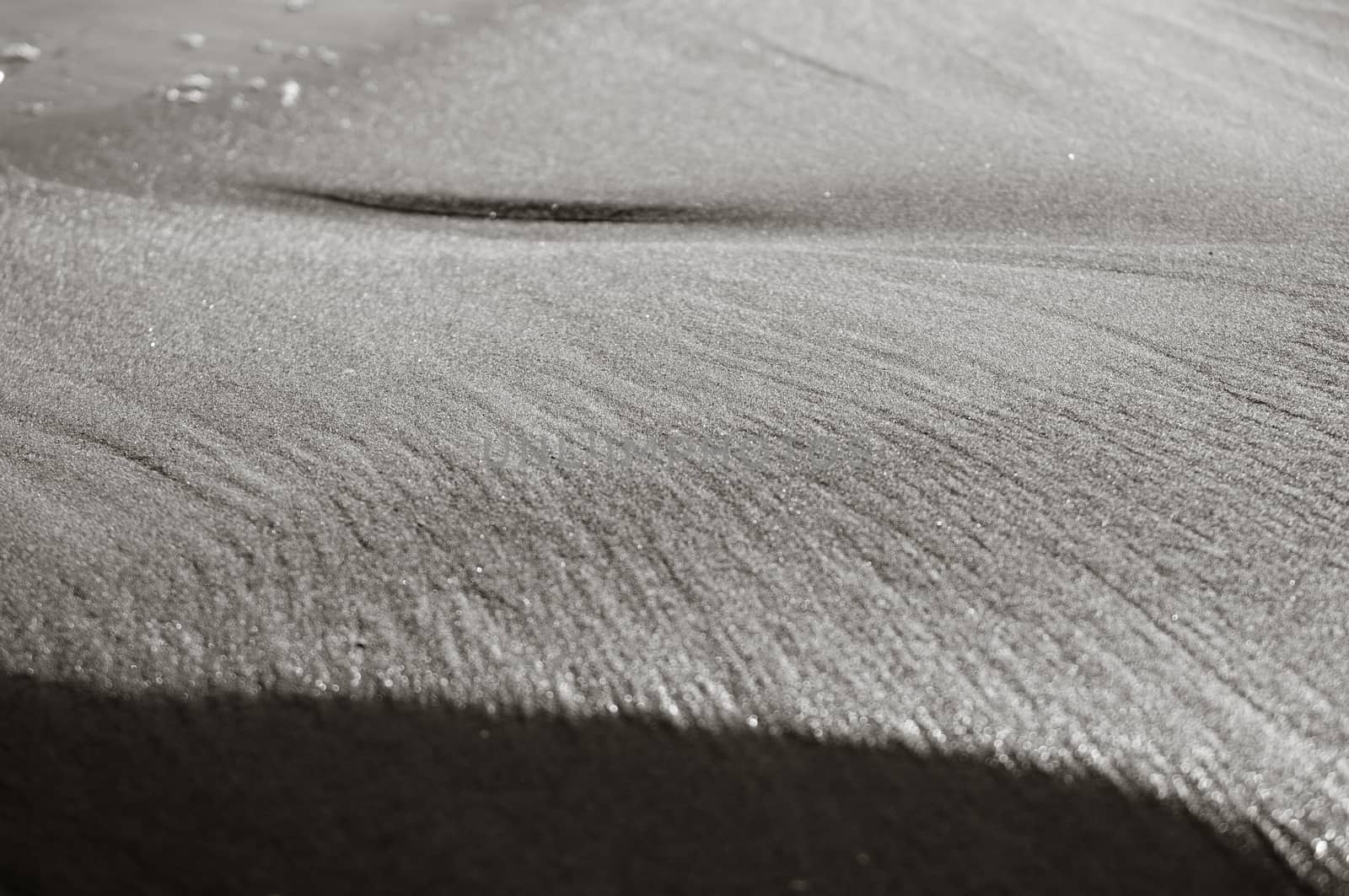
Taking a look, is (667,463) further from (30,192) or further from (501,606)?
(30,192)

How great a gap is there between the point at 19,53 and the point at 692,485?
1881 mm

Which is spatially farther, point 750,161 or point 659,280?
point 750,161

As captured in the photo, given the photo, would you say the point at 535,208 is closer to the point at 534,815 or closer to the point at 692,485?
the point at 692,485

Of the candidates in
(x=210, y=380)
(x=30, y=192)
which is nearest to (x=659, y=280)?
(x=210, y=380)

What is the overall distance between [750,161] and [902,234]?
0.32m

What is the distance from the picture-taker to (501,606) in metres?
1.13

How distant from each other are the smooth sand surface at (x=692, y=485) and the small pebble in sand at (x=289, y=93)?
3 centimetres

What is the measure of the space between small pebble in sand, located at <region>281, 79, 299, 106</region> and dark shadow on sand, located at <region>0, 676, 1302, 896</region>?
1.42 metres

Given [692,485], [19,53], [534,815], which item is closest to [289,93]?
[19,53]

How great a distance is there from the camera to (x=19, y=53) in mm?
2391

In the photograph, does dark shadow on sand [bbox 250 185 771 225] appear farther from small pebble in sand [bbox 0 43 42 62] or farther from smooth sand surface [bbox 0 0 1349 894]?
small pebble in sand [bbox 0 43 42 62]

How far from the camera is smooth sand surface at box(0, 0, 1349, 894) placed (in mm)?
948

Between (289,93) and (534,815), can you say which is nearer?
(534,815)

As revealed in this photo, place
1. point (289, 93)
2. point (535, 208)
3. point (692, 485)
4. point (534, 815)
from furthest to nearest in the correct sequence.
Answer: point (289, 93) < point (535, 208) < point (692, 485) < point (534, 815)
